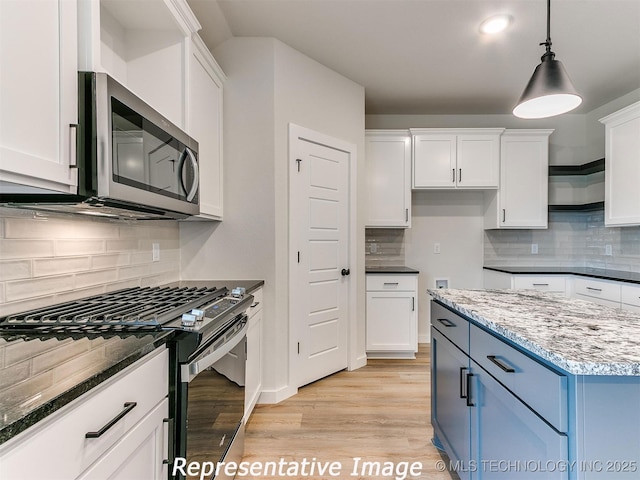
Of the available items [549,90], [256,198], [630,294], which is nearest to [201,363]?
[256,198]

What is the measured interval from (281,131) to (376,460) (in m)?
2.20

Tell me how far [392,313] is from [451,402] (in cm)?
179

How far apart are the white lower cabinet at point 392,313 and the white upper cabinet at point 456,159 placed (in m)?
1.07

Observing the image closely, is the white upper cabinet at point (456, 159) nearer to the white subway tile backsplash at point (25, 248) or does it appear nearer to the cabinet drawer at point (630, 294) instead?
the cabinet drawer at point (630, 294)

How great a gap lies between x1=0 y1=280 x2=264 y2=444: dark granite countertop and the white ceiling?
211 cm

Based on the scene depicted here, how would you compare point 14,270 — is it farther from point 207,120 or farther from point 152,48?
point 207,120

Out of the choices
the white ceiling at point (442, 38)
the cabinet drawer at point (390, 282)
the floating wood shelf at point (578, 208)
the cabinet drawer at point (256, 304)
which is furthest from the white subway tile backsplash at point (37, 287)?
the floating wood shelf at point (578, 208)

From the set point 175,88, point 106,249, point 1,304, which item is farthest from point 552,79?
point 1,304

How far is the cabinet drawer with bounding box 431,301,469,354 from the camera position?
153 centimetres

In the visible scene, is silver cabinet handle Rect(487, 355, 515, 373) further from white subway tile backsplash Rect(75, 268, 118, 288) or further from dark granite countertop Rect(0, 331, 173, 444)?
white subway tile backsplash Rect(75, 268, 118, 288)

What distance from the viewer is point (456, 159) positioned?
3729 mm

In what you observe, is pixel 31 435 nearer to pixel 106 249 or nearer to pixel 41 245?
pixel 41 245

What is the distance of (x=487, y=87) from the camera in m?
3.41

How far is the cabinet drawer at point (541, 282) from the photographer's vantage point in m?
3.42
